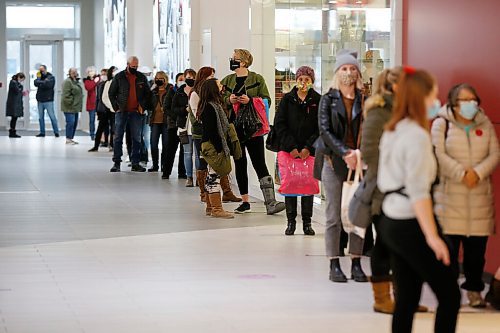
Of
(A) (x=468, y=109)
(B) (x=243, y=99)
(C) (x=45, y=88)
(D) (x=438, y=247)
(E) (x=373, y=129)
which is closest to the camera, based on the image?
(D) (x=438, y=247)

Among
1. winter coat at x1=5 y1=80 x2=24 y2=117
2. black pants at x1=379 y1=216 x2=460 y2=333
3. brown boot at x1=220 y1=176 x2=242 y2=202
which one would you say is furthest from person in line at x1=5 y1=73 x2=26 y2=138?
black pants at x1=379 y1=216 x2=460 y2=333

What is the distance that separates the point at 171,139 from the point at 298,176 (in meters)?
7.50

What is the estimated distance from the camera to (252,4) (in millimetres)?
16469

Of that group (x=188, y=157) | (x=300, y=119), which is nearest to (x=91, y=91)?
Result: (x=188, y=157)

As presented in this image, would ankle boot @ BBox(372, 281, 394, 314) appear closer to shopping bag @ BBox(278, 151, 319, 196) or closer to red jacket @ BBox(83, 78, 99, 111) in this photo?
shopping bag @ BBox(278, 151, 319, 196)

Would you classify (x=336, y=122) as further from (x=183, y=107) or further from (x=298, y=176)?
(x=183, y=107)

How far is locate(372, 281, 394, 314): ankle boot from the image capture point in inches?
304

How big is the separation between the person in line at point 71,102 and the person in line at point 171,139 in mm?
11476

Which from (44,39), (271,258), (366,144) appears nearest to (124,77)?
(271,258)

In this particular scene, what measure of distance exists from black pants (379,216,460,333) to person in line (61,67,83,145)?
25121 mm

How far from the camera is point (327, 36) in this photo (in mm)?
13539

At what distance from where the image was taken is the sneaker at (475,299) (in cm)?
805

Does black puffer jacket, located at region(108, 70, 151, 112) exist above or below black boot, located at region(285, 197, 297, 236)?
above

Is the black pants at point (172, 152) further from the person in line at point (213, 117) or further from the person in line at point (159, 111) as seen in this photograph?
the person in line at point (213, 117)
